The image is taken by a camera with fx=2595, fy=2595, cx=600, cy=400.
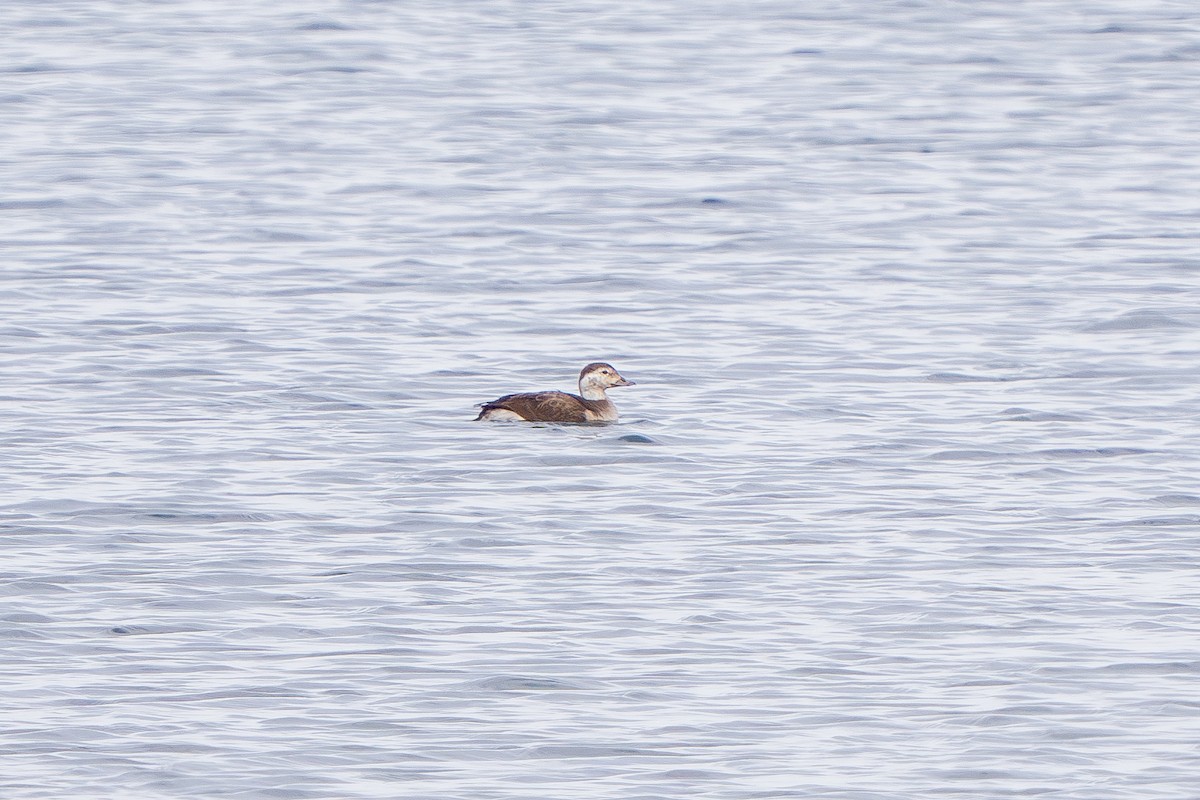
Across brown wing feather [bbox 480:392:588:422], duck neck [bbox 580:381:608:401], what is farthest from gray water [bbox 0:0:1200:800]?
duck neck [bbox 580:381:608:401]

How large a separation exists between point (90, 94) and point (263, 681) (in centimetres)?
2373

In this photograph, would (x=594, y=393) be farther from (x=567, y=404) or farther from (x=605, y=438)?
(x=605, y=438)

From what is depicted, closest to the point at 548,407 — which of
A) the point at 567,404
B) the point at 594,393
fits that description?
the point at 567,404

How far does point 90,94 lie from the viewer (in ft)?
110

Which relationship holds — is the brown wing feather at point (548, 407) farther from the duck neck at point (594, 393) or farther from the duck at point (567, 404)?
the duck neck at point (594, 393)

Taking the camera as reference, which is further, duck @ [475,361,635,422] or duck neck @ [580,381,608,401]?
duck neck @ [580,381,608,401]

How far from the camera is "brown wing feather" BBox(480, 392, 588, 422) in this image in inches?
659

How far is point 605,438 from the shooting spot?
16.7 metres

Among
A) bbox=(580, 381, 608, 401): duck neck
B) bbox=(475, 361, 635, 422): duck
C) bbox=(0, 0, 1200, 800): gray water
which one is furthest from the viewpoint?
bbox=(580, 381, 608, 401): duck neck

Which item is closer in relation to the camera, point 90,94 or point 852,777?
point 852,777

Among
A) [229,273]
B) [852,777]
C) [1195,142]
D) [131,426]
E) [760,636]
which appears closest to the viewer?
[852,777]

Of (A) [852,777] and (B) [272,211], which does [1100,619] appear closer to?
(A) [852,777]

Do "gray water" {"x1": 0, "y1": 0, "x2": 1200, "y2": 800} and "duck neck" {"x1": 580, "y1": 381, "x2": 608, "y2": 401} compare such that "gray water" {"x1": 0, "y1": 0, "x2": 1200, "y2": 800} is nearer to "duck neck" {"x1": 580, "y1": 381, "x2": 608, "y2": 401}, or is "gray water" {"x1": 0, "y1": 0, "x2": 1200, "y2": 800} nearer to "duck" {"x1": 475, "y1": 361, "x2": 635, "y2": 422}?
"duck" {"x1": 475, "y1": 361, "x2": 635, "y2": 422}

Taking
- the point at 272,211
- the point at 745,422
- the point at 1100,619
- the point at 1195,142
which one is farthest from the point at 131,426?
the point at 1195,142
